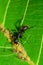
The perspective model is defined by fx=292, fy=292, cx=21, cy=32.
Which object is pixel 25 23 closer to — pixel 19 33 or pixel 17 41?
pixel 19 33

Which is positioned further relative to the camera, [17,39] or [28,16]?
[28,16]

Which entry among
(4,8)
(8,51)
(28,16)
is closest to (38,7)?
(28,16)

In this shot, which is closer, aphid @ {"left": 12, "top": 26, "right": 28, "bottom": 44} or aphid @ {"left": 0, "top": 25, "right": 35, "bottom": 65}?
aphid @ {"left": 0, "top": 25, "right": 35, "bottom": 65}

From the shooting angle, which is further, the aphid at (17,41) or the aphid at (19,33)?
the aphid at (19,33)

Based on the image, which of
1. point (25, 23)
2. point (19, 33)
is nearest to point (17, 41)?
point (19, 33)

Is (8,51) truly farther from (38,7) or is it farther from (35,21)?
(38,7)

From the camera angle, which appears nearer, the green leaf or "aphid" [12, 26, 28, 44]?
the green leaf

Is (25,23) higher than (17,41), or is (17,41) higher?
(25,23)

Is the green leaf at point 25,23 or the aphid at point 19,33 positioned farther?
the aphid at point 19,33
